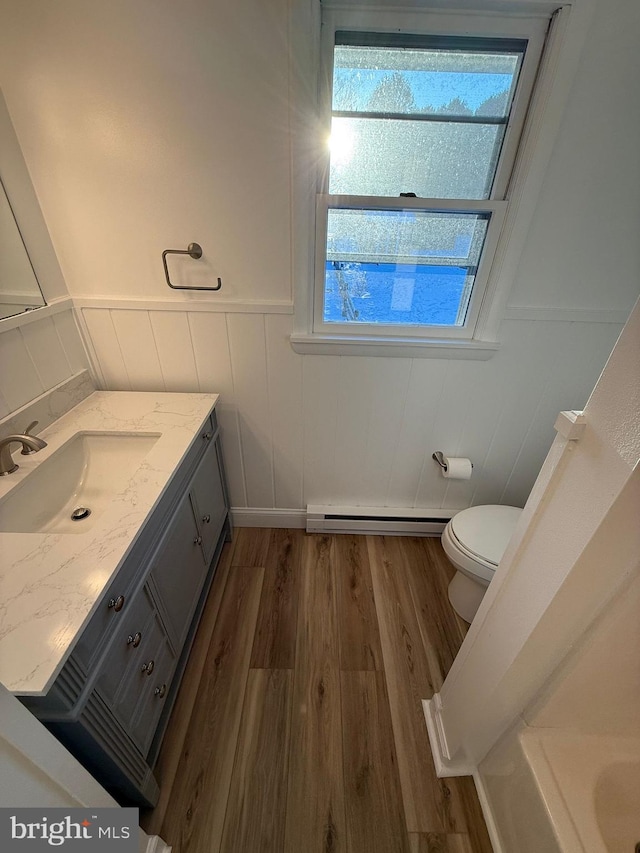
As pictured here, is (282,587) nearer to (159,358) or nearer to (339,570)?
(339,570)

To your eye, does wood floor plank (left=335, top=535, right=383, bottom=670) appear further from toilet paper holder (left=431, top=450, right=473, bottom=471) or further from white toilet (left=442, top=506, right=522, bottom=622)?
toilet paper holder (left=431, top=450, right=473, bottom=471)

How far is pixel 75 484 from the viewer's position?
1155 mm

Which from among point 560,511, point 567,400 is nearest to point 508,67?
point 567,400

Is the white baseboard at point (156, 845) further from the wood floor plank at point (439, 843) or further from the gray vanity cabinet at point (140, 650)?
the wood floor plank at point (439, 843)

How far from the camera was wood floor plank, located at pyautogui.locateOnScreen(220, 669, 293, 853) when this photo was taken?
3.18 ft

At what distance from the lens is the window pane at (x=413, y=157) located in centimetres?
112

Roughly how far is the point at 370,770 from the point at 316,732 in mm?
192

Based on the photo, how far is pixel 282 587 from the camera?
63.1 inches

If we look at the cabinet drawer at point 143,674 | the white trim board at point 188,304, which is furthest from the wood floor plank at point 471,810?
the white trim board at point 188,304

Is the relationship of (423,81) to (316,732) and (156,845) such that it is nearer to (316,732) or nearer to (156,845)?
(316,732)

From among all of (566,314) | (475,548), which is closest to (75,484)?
(475,548)

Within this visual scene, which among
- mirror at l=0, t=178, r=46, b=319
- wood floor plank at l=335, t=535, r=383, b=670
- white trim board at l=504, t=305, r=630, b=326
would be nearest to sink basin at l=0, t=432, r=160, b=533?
mirror at l=0, t=178, r=46, b=319

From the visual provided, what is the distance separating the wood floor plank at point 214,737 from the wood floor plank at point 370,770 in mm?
368

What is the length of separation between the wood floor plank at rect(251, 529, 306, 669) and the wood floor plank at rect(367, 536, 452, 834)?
0.37 m
